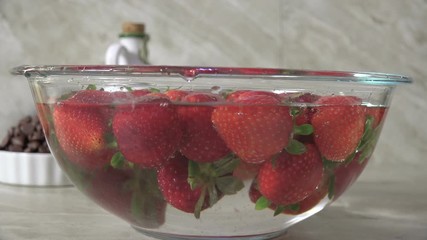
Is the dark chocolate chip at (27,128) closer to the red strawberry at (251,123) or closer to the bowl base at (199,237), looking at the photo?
the bowl base at (199,237)

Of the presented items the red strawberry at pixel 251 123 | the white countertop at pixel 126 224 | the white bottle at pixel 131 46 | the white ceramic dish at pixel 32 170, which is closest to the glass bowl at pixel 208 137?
the red strawberry at pixel 251 123

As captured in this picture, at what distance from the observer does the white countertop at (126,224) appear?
2.08 feet

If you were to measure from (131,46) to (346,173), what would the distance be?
0.64 m

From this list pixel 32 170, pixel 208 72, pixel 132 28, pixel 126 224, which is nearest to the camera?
pixel 208 72

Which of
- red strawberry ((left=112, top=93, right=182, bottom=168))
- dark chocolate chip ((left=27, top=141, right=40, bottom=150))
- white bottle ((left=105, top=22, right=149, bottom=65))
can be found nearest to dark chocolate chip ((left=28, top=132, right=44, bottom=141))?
dark chocolate chip ((left=27, top=141, right=40, bottom=150))

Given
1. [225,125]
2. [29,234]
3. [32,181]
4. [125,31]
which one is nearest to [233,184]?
[225,125]

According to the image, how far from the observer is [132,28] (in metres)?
1.10

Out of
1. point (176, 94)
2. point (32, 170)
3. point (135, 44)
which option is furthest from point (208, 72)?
point (135, 44)

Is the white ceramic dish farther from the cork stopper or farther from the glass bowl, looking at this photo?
the glass bowl

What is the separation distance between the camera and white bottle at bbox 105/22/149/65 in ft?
3.49

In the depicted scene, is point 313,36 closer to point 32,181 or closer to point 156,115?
point 32,181

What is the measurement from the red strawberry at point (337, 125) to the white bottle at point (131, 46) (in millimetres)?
615

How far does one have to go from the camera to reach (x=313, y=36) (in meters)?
1.16

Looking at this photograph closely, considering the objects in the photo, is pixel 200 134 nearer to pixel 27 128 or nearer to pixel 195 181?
pixel 195 181
